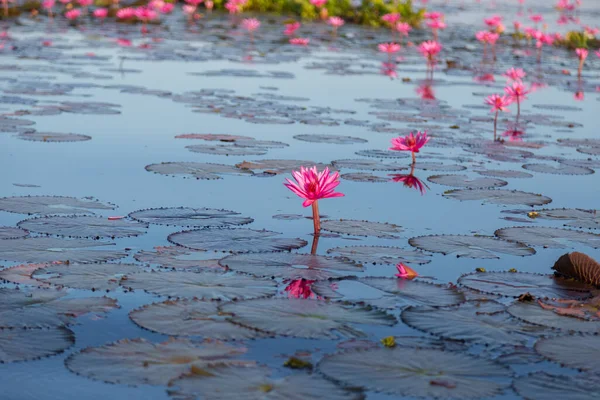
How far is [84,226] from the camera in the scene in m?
3.45

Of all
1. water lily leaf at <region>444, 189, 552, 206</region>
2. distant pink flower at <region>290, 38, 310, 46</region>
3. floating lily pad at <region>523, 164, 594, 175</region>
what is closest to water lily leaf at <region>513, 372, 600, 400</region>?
water lily leaf at <region>444, 189, 552, 206</region>

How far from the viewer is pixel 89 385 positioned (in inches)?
82.3

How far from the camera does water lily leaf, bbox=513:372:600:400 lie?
2.13m

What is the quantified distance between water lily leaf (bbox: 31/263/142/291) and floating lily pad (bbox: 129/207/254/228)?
0.62 m

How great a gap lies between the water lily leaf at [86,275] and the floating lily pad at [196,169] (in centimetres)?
165

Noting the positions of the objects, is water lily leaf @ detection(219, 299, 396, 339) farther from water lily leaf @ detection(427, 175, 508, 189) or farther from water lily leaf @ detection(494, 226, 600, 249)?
water lily leaf @ detection(427, 175, 508, 189)

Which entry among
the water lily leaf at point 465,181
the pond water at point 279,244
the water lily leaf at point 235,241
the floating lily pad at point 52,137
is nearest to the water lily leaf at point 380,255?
the pond water at point 279,244

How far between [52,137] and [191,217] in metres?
2.01

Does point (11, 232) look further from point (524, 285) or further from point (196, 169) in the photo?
point (524, 285)

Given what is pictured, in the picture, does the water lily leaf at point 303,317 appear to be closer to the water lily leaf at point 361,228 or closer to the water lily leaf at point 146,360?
the water lily leaf at point 146,360

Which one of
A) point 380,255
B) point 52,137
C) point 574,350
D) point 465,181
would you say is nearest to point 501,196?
point 465,181

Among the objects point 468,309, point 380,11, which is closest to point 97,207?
point 468,309

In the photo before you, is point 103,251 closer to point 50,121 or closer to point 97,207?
point 97,207

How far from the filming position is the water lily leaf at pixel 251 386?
6.64ft
